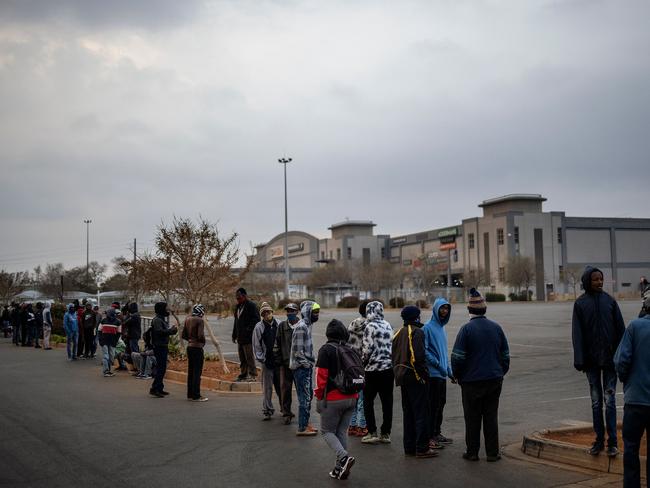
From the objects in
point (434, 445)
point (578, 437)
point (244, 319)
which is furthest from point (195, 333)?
point (578, 437)

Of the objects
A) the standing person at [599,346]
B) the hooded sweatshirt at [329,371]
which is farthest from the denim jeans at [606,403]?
the hooded sweatshirt at [329,371]

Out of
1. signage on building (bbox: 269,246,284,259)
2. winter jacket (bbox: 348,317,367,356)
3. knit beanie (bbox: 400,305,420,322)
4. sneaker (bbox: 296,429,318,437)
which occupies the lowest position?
sneaker (bbox: 296,429,318,437)

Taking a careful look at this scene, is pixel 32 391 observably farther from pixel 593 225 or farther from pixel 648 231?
pixel 648 231

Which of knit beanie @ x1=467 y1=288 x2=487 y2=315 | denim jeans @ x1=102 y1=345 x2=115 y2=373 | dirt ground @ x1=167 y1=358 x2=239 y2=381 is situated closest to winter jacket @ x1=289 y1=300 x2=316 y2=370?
knit beanie @ x1=467 y1=288 x2=487 y2=315

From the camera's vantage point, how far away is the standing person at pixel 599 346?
795 centimetres

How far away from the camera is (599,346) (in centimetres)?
796

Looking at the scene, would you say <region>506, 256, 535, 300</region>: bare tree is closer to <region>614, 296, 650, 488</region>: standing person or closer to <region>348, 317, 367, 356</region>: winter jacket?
<region>348, 317, 367, 356</region>: winter jacket

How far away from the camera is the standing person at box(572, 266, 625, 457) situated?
7.95m

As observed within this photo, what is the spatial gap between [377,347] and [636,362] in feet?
12.4

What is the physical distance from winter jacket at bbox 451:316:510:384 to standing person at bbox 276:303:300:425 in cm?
302

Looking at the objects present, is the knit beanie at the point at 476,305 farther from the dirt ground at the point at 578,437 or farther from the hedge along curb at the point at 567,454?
the dirt ground at the point at 578,437

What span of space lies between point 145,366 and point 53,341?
15.5 meters

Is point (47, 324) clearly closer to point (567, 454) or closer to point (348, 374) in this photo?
point (348, 374)

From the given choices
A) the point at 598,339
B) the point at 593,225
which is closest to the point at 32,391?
the point at 598,339
